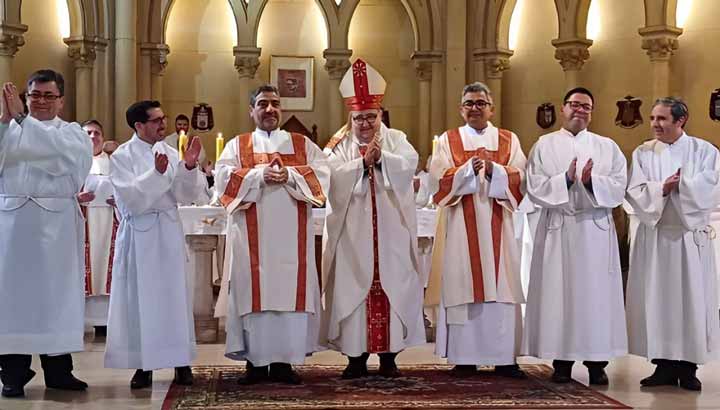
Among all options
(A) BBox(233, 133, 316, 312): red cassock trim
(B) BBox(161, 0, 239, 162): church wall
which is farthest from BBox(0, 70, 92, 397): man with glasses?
(B) BBox(161, 0, 239, 162): church wall

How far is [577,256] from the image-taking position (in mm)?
6422

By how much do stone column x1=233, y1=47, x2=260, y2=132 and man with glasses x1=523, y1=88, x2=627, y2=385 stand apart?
24.5 feet

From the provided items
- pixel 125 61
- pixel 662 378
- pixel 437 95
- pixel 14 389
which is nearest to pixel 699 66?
pixel 437 95

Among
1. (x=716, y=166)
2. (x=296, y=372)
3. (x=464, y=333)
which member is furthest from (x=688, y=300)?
(x=296, y=372)

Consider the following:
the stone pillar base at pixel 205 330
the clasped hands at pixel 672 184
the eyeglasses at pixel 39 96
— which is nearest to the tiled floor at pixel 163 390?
the stone pillar base at pixel 205 330

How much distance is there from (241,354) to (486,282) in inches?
63.0

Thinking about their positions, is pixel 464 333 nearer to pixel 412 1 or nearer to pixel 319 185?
pixel 319 185

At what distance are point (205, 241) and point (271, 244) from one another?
95.8 inches

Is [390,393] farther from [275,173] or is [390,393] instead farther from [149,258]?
[149,258]

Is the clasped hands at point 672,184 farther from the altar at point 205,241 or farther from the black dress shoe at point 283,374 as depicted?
the altar at point 205,241

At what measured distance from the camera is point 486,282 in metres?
6.58

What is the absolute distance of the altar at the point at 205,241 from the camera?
845 cm

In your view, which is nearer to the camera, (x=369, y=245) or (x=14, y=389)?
(x=14, y=389)

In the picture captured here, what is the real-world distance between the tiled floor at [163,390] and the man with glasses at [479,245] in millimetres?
652
